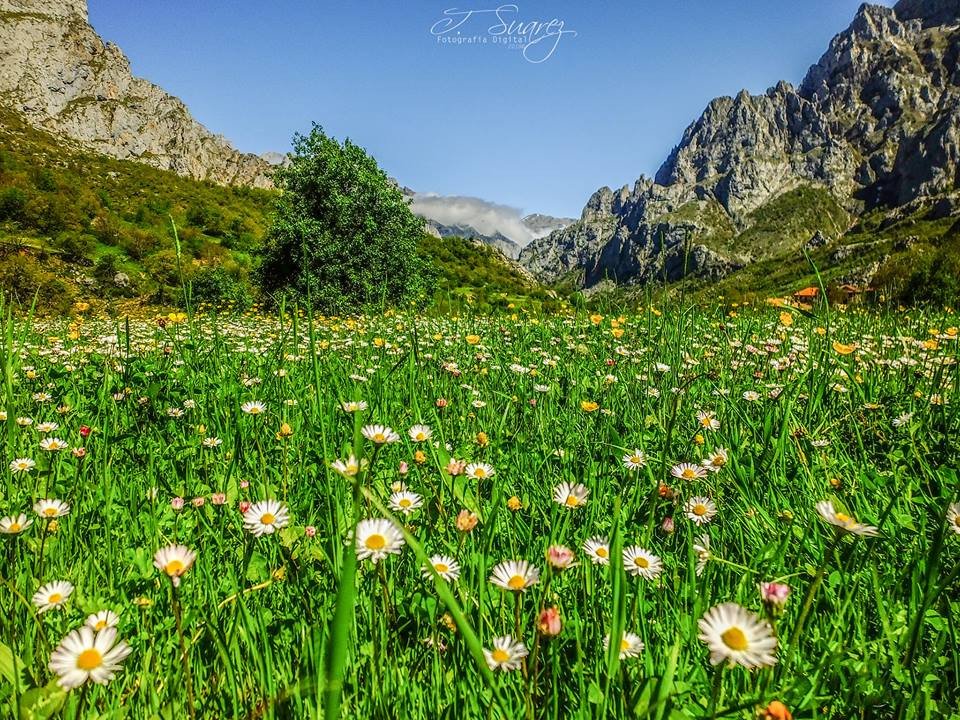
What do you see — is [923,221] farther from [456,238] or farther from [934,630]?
[934,630]

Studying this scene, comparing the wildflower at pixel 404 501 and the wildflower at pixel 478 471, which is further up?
the wildflower at pixel 478 471

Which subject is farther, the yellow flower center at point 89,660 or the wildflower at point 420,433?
the wildflower at point 420,433

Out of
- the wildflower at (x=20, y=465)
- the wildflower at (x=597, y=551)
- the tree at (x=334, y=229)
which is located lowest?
the wildflower at (x=20, y=465)

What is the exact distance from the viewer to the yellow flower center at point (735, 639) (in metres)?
0.78

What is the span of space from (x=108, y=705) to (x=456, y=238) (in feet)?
187

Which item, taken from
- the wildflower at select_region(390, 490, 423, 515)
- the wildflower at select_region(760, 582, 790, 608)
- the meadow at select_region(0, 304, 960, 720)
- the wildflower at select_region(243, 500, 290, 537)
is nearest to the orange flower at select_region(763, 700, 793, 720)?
the meadow at select_region(0, 304, 960, 720)

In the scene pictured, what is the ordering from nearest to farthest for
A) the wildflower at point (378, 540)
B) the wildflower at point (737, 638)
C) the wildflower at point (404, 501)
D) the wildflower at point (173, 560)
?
the wildflower at point (737, 638), the wildflower at point (173, 560), the wildflower at point (378, 540), the wildflower at point (404, 501)

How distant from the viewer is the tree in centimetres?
2008

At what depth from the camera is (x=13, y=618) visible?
1243 mm

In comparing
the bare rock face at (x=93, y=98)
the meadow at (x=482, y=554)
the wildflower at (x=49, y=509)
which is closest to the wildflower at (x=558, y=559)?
the meadow at (x=482, y=554)

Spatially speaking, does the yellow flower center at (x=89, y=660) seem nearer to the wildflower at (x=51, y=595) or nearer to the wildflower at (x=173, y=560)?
the wildflower at (x=173, y=560)

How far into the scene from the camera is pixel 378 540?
1214mm

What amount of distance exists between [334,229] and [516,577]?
21967mm

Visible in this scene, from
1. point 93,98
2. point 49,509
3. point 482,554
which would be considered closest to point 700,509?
point 482,554
